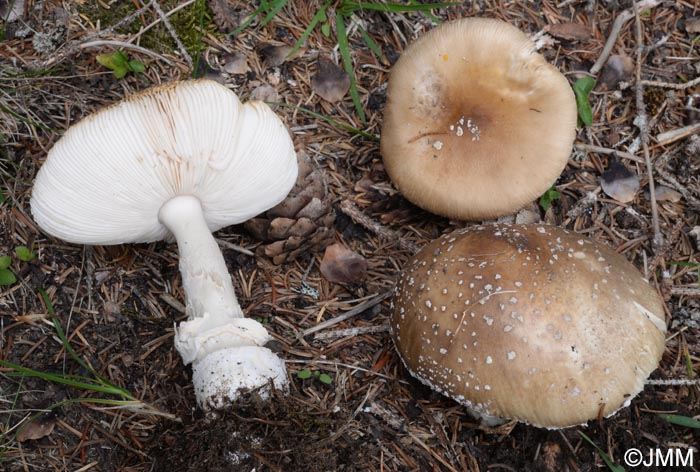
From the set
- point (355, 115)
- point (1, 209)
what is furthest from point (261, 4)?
point (1, 209)

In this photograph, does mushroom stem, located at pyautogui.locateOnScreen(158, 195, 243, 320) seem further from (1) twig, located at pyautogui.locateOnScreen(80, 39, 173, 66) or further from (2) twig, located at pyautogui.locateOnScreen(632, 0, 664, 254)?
(2) twig, located at pyautogui.locateOnScreen(632, 0, 664, 254)

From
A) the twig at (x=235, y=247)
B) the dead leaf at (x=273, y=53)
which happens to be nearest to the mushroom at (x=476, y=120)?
the dead leaf at (x=273, y=53)

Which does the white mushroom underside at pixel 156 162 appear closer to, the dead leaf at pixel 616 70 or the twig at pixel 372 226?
the twig at pixel 372 226

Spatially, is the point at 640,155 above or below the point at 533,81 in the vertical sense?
below

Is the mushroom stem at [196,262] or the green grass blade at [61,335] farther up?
the mushroom stem at [196,262]

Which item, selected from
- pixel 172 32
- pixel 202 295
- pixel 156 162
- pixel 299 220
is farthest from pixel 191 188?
pixel 172 32

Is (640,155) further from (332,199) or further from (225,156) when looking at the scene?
(225,156)
